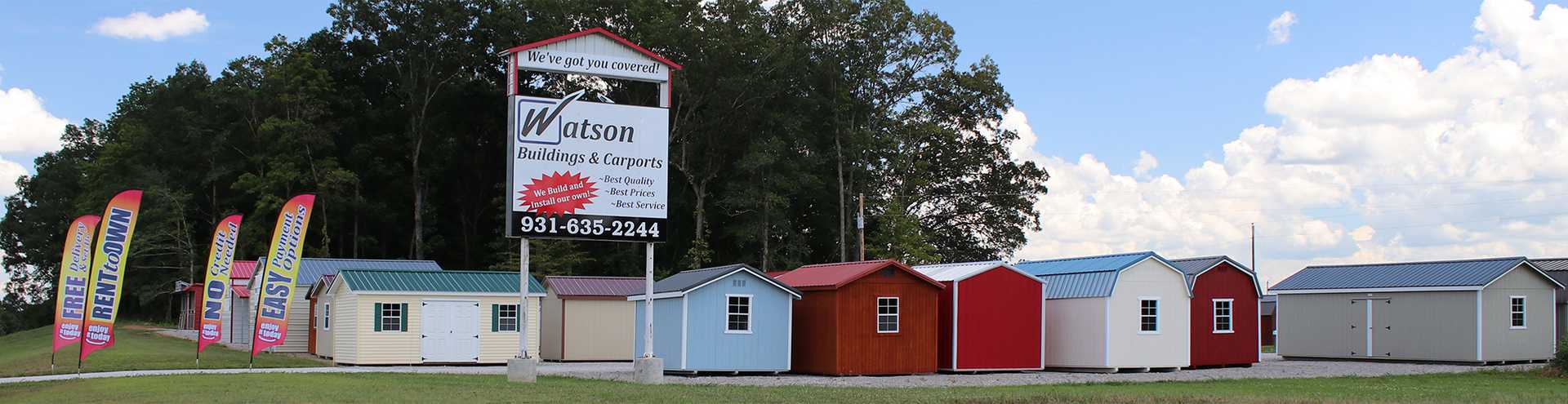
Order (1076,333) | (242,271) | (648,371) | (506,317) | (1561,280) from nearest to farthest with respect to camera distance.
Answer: (648,371)
(1076,333)
(506,317)
(1561,280)
(242,271)

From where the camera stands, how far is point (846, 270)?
2945 centimetres

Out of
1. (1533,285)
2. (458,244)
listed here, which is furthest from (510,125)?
(458,244)

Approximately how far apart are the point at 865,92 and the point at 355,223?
22392mm

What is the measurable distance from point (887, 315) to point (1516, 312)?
1785cm

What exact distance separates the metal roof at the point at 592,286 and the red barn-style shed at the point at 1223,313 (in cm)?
1401

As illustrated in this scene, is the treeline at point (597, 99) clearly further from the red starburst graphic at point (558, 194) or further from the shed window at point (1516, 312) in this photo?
the red starburst graphic at point (558, 194)

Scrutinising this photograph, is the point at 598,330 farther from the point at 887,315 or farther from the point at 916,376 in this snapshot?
the point at 916,376

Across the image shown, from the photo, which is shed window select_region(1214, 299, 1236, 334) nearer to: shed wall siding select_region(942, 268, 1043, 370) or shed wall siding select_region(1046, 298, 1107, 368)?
shed wall siding select_region(1046, 298, 1107, 368)

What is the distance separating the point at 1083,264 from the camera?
108 ft

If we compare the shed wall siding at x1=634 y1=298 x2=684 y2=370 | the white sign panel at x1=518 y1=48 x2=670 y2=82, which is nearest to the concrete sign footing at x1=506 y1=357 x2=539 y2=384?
the shed wall siding at x1=634 y1=298 x2=684 y2=370

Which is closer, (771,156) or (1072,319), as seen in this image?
(1072,319)

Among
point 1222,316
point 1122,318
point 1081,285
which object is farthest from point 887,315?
point 1222,316

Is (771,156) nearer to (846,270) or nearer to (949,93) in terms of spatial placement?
(949,93)

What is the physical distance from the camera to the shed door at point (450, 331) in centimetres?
3209
